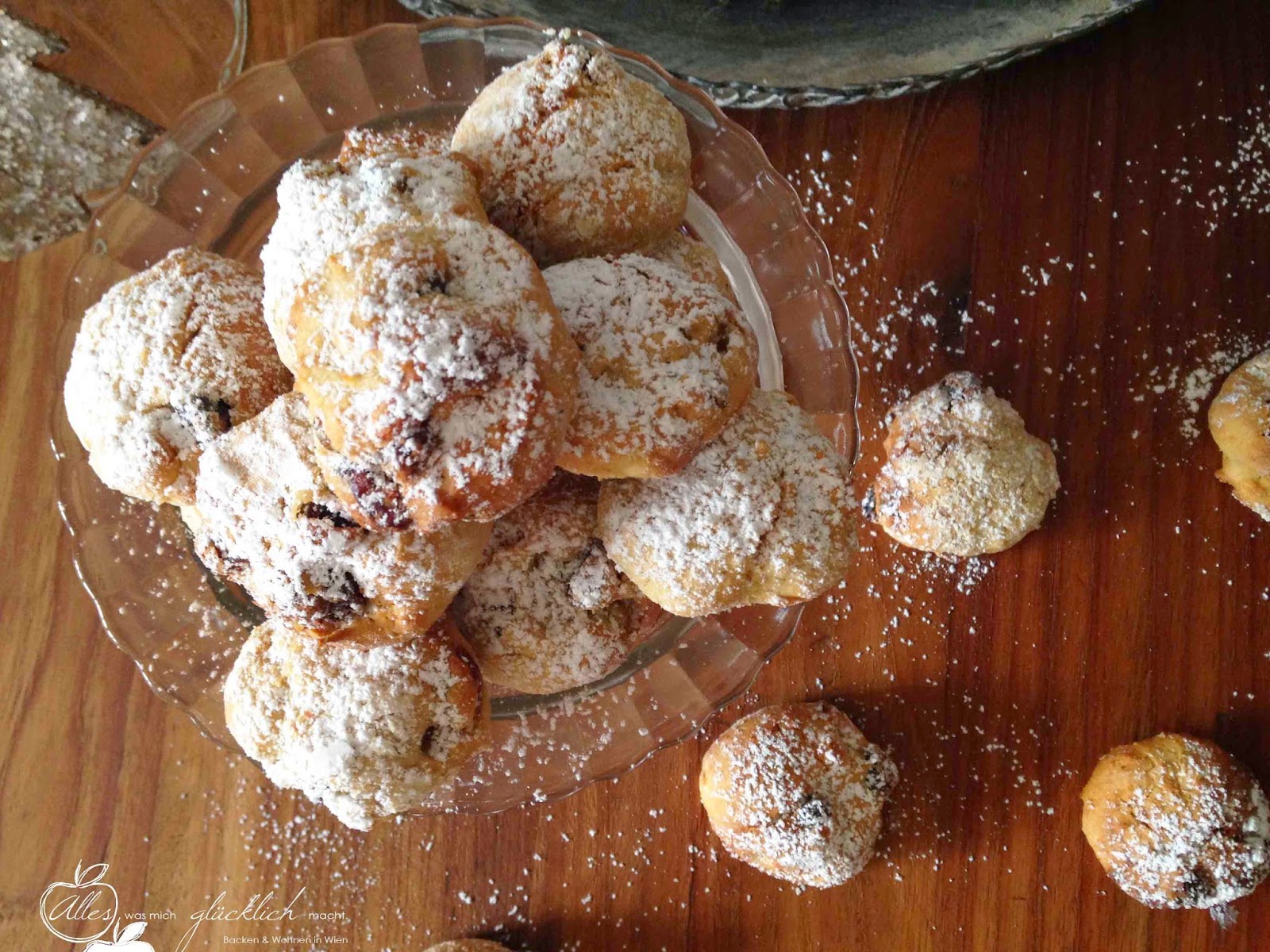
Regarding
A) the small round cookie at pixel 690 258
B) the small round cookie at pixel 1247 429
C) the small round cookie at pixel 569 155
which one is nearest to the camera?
the small round cookie at pixel 569 155

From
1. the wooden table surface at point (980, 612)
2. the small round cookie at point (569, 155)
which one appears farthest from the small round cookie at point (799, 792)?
the small round cookie at point (569, 155)

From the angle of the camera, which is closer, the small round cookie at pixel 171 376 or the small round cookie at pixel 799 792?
the small round cookie at pixel 171 376

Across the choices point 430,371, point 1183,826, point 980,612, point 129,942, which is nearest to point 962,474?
point 980,612

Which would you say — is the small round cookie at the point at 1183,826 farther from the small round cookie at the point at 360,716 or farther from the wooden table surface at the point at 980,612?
the small round cookie at the point at 360,716

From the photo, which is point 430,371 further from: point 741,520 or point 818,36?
point 818,36

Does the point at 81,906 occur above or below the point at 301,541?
below
